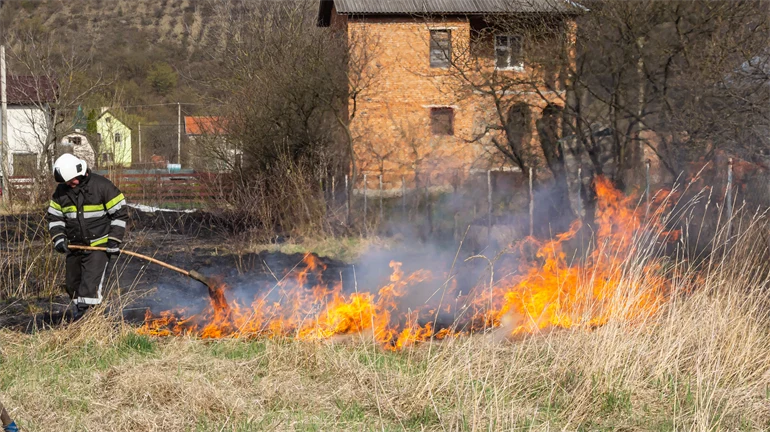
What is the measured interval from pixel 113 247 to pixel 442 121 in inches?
892

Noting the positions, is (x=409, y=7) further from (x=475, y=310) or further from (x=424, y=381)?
(x=424, y=381)

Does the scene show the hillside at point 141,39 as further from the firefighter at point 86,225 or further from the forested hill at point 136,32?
the firefighter at point 86,225

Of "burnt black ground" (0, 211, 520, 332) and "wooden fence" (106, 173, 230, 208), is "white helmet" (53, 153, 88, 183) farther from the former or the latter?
"wooden fence" (106, 173, 230, 208)

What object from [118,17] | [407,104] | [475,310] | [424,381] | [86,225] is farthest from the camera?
[118,17]

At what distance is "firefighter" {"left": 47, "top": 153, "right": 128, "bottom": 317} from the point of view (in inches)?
304

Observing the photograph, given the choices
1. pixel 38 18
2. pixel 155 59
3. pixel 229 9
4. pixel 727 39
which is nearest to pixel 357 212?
pixel 727 39

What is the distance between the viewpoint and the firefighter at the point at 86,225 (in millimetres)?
7711

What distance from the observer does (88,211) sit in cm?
782

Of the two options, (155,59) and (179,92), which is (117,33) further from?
(179,92)

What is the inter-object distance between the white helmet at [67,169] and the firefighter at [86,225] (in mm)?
13

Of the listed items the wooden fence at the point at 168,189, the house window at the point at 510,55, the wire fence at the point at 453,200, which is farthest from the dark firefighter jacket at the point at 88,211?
the wooden fence at the point at 168,189

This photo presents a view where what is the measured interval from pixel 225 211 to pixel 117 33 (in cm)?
9422

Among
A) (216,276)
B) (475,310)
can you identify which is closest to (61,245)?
(216,276)

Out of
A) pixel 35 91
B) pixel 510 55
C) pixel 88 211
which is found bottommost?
pixel 88 211
